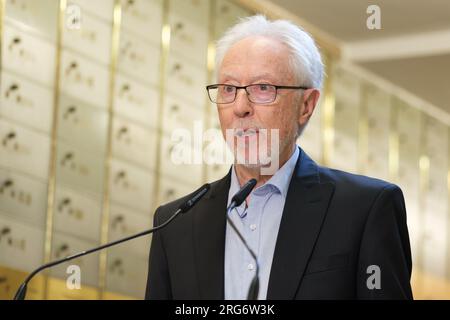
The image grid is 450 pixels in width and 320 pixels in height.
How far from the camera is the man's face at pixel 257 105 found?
2127 millimetres

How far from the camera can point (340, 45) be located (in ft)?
21.6

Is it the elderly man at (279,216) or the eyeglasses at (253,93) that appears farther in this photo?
the eyeglasses at (253,93)

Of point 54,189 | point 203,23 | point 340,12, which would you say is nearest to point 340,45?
point 340,12

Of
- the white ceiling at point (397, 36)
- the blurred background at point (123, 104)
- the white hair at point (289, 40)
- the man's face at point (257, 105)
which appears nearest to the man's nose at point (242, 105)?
the man's face at point (257, 105)

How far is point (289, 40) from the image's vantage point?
224cm

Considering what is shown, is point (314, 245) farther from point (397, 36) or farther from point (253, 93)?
point (397, 36)

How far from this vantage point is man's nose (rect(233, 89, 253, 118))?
2.12 meters

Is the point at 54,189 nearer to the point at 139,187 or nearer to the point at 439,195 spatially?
the point at 139,187

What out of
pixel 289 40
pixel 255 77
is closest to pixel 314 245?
pixel 255 77

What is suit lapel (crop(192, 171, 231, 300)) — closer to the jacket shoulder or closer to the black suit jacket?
the black suit jacket

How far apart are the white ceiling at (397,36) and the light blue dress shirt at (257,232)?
369 centimetres

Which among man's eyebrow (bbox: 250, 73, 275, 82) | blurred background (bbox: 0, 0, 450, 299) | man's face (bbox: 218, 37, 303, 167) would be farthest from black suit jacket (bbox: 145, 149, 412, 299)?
blurred background (bbox: 0, 0, 450, 299)

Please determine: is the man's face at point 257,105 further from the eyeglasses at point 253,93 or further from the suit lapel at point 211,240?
the suit lapel at point 211,240

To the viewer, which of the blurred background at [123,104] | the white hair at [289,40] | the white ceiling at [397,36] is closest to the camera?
the white hair at [289,40]
